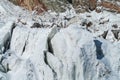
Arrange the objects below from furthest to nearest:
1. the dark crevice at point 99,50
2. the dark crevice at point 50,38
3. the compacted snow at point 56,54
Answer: the dark crevice at point 99,50
the dark crevice at point 50,38
the compacted snow at point 56,54

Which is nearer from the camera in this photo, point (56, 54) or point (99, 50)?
point (56, 54)

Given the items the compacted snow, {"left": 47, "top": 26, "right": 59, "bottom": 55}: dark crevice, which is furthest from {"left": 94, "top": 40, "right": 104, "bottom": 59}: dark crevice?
{"left": 47, "top": 26, "right": 59, "bottom": 55}: dark crevice

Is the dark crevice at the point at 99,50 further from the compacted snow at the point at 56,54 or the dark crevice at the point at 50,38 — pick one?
the dark crevice at the point at 50,38

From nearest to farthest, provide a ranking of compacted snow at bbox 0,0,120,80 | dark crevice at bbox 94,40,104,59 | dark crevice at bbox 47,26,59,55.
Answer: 1. compacted snow at bbox 0,0,120,80
2. dark crevice at bbox 47,26,59,55
3. dark crevice at bbox 94,40,104,59

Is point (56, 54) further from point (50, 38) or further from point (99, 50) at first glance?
point (99, 50)

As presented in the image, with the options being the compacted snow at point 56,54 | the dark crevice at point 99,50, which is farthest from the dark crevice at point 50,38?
the dark crevice at point 99,50

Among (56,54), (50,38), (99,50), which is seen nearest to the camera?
(56,54)

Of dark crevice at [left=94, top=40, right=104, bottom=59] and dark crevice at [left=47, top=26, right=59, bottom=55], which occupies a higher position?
dark crevice at [left=47, top=26, right=59, bottom=55]

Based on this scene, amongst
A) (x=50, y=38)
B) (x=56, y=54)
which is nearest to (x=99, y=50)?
(x=56, y=54)

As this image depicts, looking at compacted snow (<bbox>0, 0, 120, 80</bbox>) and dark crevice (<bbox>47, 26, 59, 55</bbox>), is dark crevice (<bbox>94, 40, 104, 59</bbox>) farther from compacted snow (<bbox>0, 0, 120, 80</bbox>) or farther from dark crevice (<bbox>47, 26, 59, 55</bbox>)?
dark crevice (<bbox>47, 26, 59, 55</bbox>)

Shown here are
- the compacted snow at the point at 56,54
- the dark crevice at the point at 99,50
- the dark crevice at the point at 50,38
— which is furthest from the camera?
the dark crevice at the point at 99,50

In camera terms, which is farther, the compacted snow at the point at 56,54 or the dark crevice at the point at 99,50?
the dark crevice at the point at 99,50

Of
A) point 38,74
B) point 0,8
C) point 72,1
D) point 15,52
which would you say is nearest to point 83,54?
point 38,74

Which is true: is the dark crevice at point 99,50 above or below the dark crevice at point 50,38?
below
